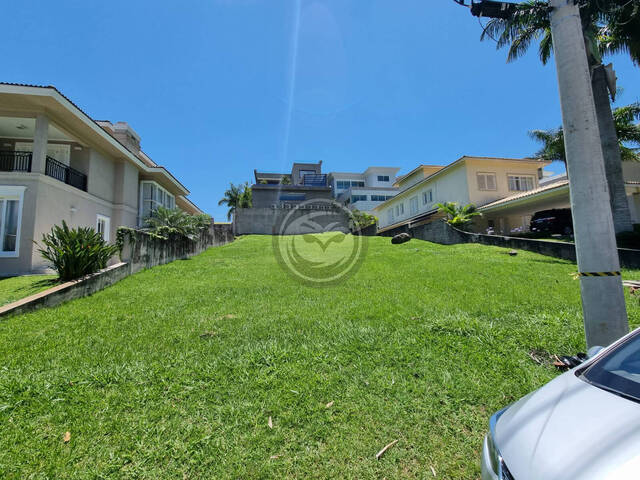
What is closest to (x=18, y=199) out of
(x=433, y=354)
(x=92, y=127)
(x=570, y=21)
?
(x=92, y=127)

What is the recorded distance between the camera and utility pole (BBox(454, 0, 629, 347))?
345 cm

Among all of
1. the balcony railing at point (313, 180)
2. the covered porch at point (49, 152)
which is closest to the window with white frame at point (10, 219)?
the covered porch at point (49, 152)

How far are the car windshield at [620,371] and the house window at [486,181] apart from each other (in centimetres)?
2106

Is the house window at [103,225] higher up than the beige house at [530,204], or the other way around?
the beige house at [530,204]

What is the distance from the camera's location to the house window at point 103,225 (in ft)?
48.0

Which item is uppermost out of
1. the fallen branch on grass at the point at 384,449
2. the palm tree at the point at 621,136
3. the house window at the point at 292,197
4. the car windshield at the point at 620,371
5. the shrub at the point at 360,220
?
the house window at the point at 292,197

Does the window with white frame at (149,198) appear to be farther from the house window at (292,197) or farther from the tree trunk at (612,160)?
the house window at (292,197)

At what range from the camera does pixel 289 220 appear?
3212 centimetres

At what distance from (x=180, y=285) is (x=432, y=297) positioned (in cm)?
639

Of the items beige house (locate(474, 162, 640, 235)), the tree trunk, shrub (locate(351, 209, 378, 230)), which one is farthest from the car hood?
shrub (locate(351, 209, 378, 230))

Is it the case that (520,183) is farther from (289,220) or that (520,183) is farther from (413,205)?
(289,220)

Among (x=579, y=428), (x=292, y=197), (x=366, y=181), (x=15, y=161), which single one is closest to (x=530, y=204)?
(x=579, y=428)

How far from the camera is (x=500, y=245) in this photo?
14086 millimetres

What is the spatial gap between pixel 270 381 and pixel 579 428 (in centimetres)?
263
